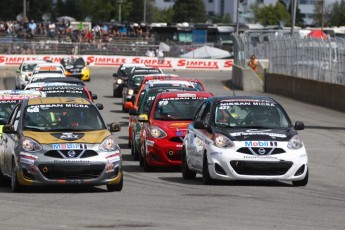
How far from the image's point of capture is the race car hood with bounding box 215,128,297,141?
52.4ft

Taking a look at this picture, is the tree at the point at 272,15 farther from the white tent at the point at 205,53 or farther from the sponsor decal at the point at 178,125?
the sponsor decal at the point at 178,125

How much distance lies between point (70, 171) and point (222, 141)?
7.82 ft

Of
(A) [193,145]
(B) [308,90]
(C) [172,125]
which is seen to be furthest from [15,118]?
(B) [308,90]

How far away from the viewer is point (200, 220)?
39.4ft

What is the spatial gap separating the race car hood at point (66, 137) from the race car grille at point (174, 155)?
357cm

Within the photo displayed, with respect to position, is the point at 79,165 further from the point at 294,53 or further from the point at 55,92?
the point at 294,53

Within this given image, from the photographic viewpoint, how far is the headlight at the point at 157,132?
18.9 meters

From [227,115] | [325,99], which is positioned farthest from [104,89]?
[227,115]

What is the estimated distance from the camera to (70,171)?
48.6 feet

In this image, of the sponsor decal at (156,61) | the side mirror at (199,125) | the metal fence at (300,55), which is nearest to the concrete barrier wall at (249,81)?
the metal fence at (300,55)

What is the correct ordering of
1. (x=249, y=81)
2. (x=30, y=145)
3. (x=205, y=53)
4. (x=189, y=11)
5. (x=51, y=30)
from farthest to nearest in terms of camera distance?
(x=189, y=11) < (x=51, y=30) < (x=205, y=53) < (x=249, y=81) < (x=30, y=145)

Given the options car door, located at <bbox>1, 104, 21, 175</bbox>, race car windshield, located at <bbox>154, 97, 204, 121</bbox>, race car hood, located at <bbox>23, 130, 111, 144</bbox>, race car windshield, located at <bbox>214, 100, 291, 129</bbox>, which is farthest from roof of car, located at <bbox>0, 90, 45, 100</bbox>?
race car hood, located at <bbox>23, 130, 111, 144</bbox>

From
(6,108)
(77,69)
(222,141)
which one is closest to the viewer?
(222,141)

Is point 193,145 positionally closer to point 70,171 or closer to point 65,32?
point 70,171
